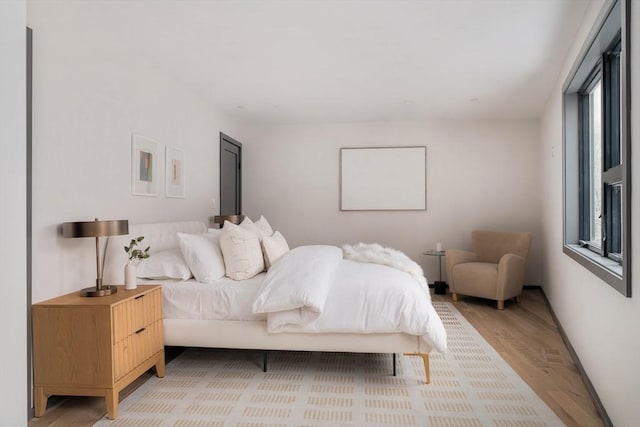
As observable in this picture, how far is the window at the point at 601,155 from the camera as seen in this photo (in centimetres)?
182

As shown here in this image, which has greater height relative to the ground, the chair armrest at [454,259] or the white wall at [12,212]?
the white wall at [12,212]

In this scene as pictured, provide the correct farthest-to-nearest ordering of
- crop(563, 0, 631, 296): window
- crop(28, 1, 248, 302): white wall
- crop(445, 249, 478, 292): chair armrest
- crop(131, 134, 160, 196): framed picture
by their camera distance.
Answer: crop(445, 249, 478, 292): chair armrest < crop(131, 134, 160, 196): framed picture < crop(28, 1, 248, 302): white wall < crop(563, 0, 631, 296): window

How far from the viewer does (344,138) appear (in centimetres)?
→ 609

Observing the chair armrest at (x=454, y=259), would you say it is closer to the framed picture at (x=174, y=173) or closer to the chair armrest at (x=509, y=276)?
→ the chair armrest at (x=509, y=276)

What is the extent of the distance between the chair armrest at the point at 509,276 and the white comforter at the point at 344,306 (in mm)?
2405

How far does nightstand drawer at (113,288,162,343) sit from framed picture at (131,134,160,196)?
3.43 feet

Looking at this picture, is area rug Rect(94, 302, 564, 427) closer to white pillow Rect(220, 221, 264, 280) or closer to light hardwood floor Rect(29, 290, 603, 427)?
light hardwood floor Rect(29, 290, 603, 427)

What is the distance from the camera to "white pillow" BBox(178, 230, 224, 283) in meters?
3.02

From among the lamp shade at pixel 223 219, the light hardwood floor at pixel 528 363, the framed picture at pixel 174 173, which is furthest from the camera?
the lamp shade at pixel 223 219

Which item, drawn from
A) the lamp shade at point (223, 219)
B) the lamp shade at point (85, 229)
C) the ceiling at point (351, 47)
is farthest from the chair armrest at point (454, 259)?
the lamp shade at point (85, 229)

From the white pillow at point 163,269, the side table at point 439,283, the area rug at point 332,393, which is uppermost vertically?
the white pillow at point 163,269

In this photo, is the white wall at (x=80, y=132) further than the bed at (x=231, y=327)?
No

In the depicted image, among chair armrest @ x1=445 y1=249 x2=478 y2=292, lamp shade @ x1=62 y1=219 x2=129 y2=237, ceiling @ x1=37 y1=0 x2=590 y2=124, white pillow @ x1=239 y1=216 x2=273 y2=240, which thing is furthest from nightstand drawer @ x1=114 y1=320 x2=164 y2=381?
chair armrest @ x1=445 y1=249 x2=478 y2=292

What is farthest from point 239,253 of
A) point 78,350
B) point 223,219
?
point 223,219
